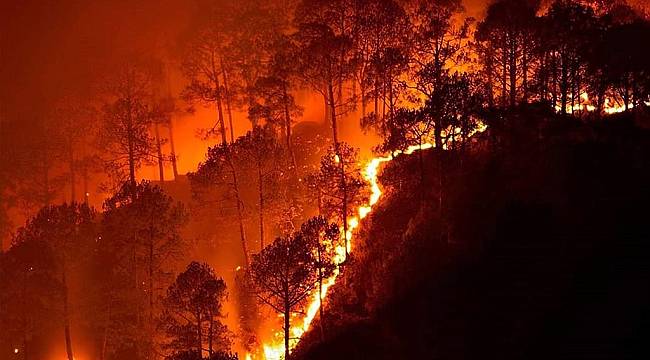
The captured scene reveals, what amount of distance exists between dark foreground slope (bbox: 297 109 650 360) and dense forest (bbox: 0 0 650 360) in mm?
88

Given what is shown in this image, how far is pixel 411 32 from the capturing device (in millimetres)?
36688

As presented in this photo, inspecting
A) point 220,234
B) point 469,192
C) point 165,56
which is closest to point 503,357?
point 469,192

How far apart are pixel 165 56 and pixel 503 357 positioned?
4188 cm

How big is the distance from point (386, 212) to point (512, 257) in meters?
8.66

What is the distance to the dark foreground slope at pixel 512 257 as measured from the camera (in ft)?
73.4

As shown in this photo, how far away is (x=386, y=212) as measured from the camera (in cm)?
3253

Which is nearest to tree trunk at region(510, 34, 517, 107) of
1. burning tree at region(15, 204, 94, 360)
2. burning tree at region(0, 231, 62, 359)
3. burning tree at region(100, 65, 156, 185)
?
burning tree at region(100, 65, 156, 185)

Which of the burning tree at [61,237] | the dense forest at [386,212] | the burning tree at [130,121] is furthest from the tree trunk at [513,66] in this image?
the burning tree at [61,237]

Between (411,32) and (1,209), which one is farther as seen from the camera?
(1,209)

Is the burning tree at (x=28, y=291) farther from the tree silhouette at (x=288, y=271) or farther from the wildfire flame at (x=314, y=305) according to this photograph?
the tree silhouette at (x=288, y=271)

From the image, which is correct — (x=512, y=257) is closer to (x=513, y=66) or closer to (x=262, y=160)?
(x=513, y=66)

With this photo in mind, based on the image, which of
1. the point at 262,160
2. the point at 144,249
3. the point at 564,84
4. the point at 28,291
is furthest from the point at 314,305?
the point at 28,291

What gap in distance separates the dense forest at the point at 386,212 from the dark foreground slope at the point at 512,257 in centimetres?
9

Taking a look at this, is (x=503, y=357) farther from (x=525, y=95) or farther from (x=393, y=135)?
(x=525, y=95)
